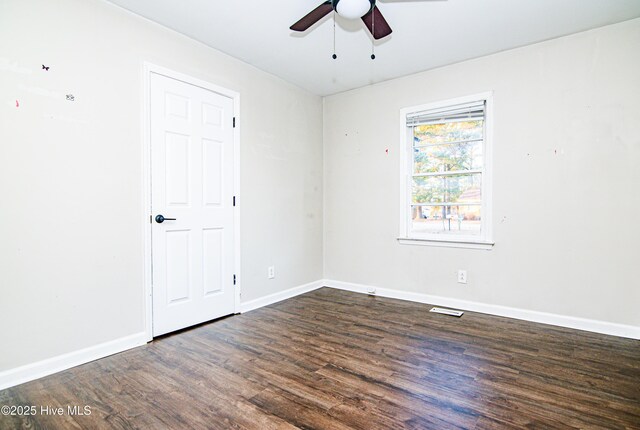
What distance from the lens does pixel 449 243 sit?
370 centimetres

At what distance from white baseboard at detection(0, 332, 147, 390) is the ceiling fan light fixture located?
2.92 m

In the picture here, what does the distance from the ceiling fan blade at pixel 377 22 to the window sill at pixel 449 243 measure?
2.33m

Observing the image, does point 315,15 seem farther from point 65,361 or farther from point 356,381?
point 65,361

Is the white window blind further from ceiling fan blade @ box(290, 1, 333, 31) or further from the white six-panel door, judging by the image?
the white six-panel door

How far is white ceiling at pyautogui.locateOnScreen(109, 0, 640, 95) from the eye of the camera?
2.57 meters

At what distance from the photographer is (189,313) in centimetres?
306

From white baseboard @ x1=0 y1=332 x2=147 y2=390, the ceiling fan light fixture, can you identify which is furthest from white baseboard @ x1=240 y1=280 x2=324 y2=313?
the ceiling fan light fixture

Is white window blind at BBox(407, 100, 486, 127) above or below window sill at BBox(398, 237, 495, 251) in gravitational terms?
above

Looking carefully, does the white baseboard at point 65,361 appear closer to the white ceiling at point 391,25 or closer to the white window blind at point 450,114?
the white ceiling at point 391,25

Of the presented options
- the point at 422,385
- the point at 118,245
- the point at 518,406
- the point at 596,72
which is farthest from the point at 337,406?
the point at 596,72

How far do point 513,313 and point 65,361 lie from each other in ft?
12.9

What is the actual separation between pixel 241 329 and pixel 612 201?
3555 millimetres

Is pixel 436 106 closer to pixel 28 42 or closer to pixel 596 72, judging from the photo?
pixel 596 72

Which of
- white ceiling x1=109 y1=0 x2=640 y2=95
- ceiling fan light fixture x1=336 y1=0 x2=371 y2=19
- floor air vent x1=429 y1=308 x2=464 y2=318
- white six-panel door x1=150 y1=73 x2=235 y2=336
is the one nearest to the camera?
ceiling fan light fixture x1=336 y1=0 x2=371 y2=19
